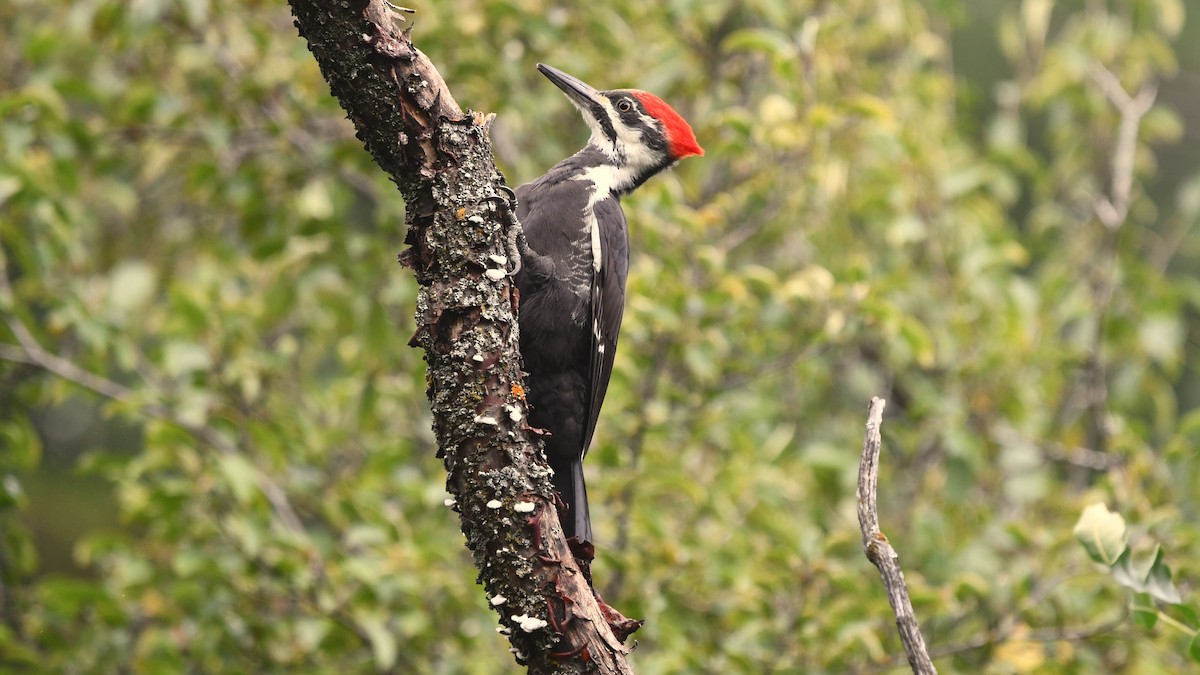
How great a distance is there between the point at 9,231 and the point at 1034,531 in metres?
3.37

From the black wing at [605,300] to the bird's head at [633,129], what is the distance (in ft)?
1.03

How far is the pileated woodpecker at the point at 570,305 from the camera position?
10.7 ft

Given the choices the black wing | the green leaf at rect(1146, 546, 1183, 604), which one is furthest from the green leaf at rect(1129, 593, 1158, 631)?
the black wing

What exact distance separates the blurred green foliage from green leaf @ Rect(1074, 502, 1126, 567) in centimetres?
108

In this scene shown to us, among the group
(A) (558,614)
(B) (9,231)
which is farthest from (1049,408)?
(B) (9,231)

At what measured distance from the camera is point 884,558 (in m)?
2.35

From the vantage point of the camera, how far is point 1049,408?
5457 millimetres

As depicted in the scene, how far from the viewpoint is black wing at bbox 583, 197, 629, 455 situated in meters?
3.30

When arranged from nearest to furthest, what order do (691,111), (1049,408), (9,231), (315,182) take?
(9,231) → (315,182) → (691,111) → (1049,408)

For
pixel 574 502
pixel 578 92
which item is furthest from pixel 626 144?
pixel 574 502

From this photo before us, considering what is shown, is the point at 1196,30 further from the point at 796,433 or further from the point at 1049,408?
the point at 796,433

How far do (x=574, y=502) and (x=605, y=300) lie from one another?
55 centimetres

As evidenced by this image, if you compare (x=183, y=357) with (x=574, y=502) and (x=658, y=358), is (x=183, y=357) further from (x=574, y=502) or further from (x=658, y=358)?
(x=658, y=358)

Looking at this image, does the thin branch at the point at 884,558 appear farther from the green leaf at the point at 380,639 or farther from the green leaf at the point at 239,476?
the green leaf at the point at 239,476
